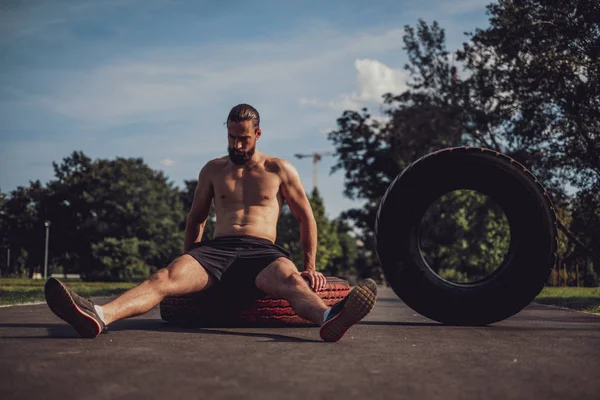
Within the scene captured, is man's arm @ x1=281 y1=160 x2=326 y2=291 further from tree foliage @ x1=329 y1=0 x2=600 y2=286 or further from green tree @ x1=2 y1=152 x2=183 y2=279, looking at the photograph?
green tree @ x1=2 y1=152 x2=183 y2=279

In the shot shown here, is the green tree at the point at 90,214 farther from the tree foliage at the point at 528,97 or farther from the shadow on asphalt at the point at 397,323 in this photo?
the shadow on asphalt at the point at 397,323

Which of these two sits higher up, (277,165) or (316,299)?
(277,165)

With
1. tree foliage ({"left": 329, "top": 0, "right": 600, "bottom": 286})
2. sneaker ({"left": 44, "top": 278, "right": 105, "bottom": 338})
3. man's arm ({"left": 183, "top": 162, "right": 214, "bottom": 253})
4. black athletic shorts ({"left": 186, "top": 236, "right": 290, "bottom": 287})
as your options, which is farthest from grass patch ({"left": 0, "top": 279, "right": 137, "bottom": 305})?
tree foliage ({"left": 329, "top": 0, "right": 600, "bottom": 286})

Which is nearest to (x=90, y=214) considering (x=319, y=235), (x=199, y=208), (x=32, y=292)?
(x=319, y=235)

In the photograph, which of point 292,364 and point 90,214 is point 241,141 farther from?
point 90,214

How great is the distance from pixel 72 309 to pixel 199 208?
75.1 inches

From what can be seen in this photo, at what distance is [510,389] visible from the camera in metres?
3.06

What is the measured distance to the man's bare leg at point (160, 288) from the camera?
508 cm

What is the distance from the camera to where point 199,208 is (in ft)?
20.7

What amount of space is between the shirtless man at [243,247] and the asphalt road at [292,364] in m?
0.20

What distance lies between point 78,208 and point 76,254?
11.7 ft

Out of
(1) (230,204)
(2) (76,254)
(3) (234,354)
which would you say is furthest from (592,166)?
(2) (76,254)

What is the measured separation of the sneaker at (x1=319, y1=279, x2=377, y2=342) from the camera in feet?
15.1

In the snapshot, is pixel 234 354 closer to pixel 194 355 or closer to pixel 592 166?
pixel 194 355
